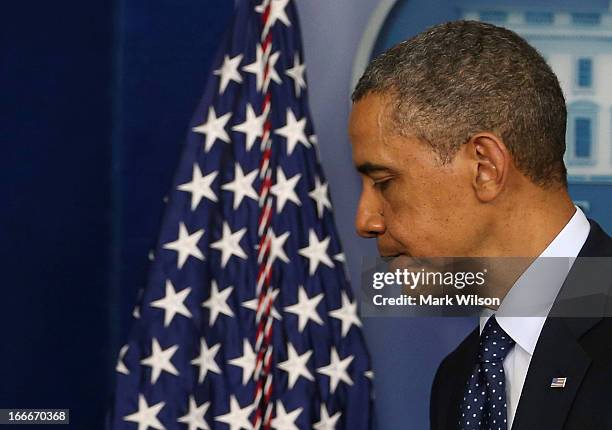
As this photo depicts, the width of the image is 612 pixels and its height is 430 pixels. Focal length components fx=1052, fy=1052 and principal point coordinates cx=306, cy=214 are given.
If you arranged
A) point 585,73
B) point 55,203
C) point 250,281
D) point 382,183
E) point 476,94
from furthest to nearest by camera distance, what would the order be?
point 585,73
point 55,203
point 250,281
point 382,183
point 476,94

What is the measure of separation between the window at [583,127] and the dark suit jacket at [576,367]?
1.38 meters

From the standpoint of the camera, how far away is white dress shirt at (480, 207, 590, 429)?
4.96 feet

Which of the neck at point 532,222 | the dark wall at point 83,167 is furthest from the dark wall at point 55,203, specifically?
the neck at point 532,222

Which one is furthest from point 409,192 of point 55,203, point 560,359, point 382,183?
point 55,203

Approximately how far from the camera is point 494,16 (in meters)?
2.93

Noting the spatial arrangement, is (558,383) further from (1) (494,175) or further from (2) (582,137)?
(2) (582,137)

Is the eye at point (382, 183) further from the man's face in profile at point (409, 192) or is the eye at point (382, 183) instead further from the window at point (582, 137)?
the window at point (582, 137)

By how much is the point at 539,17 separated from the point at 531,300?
155cm

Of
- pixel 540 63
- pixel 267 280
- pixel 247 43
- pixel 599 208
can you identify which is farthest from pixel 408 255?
pixel 599 208

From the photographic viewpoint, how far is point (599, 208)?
9.49 ft

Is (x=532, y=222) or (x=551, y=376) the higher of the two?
(x=532, y=222)

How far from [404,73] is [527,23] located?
1514 mm

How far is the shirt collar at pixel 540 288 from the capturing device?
4.96 ft

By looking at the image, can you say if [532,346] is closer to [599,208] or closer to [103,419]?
[599,208]
